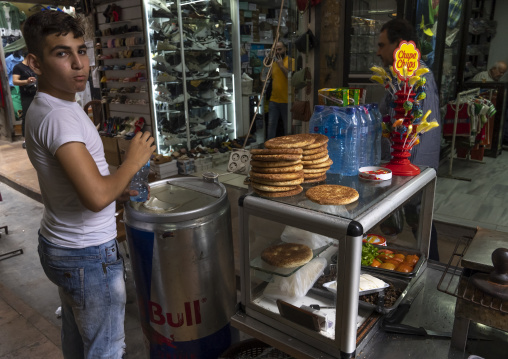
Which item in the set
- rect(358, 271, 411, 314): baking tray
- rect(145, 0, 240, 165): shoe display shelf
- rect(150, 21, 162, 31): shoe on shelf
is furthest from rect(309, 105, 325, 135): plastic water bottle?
rect(150, 21, 162, 31): shoe on shelf

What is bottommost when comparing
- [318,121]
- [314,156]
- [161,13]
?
[314,156]

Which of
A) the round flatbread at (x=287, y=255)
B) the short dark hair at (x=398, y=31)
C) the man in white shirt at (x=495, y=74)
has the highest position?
the short dark hair at (x=398, y=31)

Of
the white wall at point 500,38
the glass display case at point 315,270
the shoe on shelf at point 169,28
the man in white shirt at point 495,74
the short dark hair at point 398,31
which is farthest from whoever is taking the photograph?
the white wall at point 500,38

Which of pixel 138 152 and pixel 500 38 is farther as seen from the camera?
pixel 500 38

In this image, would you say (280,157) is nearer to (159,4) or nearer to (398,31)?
(398,31)

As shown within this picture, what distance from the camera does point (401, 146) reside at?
1.60m

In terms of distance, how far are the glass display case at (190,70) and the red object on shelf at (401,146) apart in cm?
482

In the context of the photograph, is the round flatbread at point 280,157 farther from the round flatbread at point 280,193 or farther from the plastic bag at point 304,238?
the plastic bag at point 304,238

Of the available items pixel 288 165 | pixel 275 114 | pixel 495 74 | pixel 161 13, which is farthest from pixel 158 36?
pixel 495 74

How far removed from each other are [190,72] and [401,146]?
202 inches

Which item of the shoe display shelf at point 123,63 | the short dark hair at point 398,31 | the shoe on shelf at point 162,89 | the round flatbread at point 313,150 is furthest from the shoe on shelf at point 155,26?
the round flatbread at point 313,150

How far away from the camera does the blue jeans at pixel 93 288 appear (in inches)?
61.9

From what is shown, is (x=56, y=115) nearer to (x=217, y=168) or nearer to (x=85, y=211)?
(x=85, y=211)

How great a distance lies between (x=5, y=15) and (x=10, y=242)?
7628 mm
